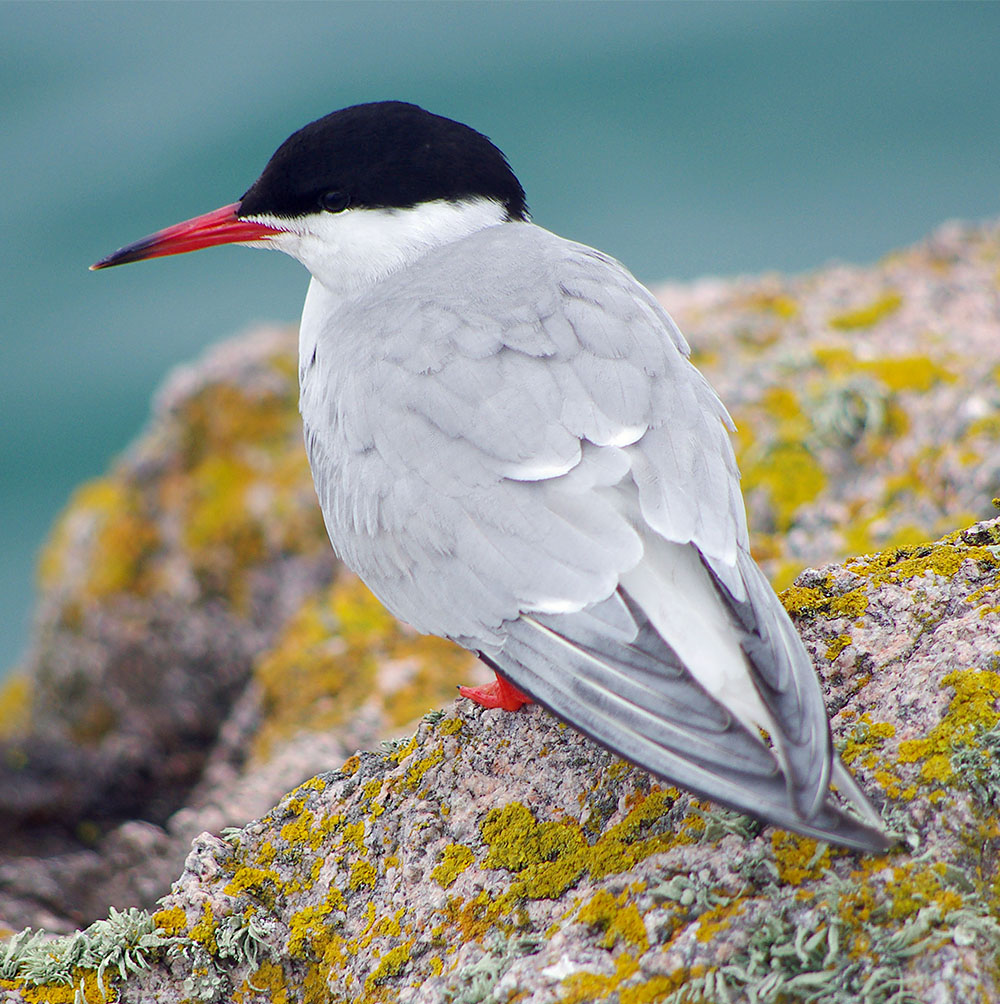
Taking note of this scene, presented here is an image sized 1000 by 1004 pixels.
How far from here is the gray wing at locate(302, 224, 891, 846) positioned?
204cm

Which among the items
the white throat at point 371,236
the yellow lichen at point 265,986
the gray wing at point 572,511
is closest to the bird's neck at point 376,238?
the white throat at point 371,236

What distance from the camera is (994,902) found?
6.10ft

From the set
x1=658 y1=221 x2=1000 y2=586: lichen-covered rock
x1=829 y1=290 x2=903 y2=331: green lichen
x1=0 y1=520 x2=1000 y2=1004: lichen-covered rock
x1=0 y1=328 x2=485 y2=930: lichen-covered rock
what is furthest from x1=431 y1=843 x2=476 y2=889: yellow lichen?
x1=829 y1=290 x2=903 y2=331: green lichen

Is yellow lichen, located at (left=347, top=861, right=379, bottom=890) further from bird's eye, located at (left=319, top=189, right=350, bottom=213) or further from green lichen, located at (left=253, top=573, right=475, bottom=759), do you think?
bird's eye, located at (left=319, top=189, right=350, bottom=213)

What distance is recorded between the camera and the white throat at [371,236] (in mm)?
3729

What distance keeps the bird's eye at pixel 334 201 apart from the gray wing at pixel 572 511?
53 cm

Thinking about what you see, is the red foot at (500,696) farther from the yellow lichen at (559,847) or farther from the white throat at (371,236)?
the white throat at (371,236)

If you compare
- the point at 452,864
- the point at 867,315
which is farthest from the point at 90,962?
the point at 867,315

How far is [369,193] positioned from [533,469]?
66.0 inches

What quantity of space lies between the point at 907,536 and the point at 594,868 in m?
2.27

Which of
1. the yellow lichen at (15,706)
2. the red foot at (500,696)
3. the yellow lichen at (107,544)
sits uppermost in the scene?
the red foot at (500,696)

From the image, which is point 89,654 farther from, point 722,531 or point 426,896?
point 722,531

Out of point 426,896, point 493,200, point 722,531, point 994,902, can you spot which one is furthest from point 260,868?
point 493,200

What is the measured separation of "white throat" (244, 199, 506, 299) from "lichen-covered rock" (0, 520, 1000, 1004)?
1798 mm
